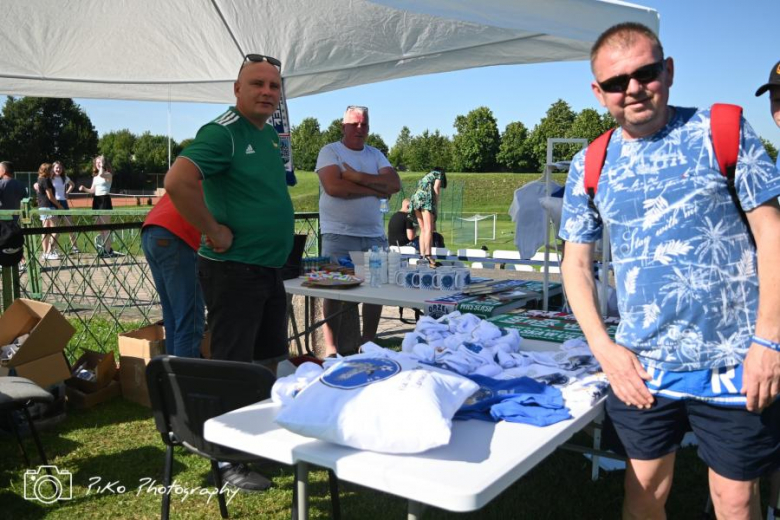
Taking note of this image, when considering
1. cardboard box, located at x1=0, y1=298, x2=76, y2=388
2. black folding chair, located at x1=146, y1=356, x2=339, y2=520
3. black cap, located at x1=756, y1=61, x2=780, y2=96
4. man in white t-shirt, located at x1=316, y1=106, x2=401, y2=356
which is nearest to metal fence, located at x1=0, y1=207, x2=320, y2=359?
cardboard box, located at x1=0, y1=298, x2=76, y2=388

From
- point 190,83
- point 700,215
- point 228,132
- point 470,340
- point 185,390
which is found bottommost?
point 185,390

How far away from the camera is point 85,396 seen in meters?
4.25

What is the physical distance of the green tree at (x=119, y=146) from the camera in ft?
226

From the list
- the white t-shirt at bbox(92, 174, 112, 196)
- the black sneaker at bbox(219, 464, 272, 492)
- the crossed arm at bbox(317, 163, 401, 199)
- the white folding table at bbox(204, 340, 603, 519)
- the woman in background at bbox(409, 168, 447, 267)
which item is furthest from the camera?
the white t-shirt at bbox(92, 174, 112, 196)

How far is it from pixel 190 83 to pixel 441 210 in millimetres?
16917

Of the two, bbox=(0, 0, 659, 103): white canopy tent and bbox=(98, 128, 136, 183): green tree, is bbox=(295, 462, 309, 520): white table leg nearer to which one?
bbox=(0, 0, 659, 103): white canopy tent

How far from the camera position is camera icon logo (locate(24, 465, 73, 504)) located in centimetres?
305

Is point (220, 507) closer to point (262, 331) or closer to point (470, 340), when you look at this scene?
point (262, 331)

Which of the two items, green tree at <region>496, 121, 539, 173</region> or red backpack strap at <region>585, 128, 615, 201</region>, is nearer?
red backpack strap at <region>585, 128, 615, 201</region>

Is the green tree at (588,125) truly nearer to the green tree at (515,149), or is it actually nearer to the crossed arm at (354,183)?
the green tree at (515,149)

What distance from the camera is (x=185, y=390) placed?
6.73 feet

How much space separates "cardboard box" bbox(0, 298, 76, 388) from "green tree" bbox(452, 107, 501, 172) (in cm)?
6968

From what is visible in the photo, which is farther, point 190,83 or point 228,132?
point 190,83

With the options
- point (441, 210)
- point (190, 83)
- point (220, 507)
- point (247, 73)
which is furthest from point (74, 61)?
point (441, 210)
